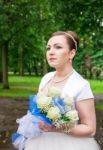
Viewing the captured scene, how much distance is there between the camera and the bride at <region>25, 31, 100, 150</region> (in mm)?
3359

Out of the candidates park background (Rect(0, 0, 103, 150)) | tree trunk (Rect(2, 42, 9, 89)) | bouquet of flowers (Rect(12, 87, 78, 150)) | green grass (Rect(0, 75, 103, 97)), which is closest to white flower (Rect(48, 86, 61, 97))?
bouquet of flowers (Rect(12, 87, 78, 150))

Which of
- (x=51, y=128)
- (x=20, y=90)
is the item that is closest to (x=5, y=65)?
(x=20, y=90)

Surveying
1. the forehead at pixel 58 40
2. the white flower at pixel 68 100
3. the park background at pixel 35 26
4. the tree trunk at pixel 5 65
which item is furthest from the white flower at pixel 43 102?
the tree trunk at pixel 5 65

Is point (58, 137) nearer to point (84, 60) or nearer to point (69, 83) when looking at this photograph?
point (69, 83)

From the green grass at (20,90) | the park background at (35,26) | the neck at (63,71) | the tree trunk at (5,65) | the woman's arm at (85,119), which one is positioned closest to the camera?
the woman's arm at (85,119)

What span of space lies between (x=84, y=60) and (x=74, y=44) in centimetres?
6709

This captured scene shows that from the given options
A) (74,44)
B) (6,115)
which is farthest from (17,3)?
(74,44)

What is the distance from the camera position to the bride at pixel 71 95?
3359 millimetres

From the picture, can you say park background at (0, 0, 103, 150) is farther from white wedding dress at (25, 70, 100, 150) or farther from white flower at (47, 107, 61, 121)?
white flower at (47, 107, 61, 121)

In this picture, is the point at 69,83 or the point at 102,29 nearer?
the point at 69,83

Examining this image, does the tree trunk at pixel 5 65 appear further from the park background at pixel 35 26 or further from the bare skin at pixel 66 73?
the bare skin at pixel 66 73

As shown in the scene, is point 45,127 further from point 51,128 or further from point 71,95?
point 71,95

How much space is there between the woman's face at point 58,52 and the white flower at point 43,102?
0.86ft

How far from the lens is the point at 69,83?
3438 mm
